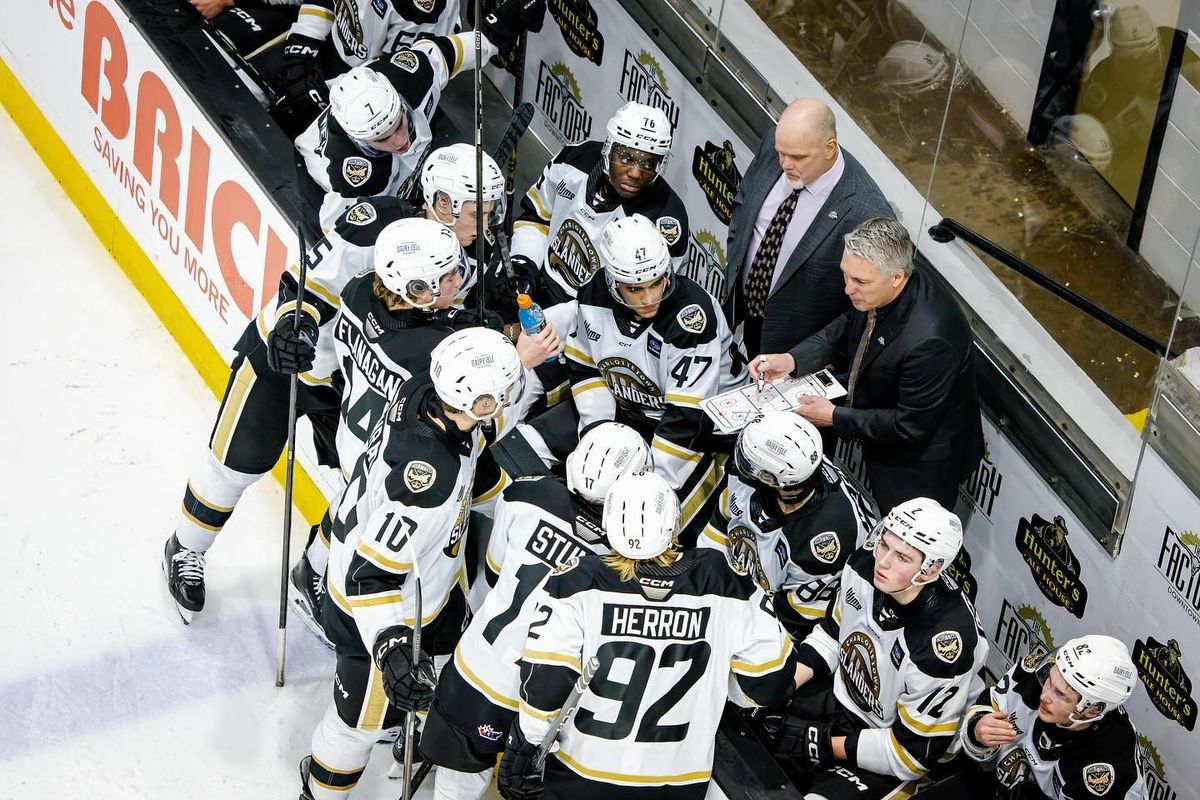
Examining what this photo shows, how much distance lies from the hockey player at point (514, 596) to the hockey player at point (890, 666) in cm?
72

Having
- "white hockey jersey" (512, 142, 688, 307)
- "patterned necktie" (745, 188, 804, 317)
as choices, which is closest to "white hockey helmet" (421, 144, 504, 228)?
"white hockey jersey" (512, 142, 688, 307)

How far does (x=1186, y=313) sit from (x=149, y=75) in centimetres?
362

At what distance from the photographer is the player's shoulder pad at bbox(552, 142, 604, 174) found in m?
5.63

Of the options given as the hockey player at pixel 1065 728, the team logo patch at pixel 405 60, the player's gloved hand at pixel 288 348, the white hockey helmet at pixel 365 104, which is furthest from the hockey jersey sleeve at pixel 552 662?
the team logo patch at pixel 405 60

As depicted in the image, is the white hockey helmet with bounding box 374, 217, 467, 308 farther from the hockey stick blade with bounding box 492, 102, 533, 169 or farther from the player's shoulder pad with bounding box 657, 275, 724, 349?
the hockey stick blade with bounding box 492, 102, 533, 169

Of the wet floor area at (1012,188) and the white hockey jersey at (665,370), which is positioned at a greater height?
the wet floor area at (1012,188)

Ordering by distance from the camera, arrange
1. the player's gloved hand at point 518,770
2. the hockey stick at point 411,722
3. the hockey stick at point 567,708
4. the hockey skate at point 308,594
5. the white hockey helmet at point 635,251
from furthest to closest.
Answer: the hockey skate at point 308,594 < the white hockey helmet at point 635,251 < the hockey stick at point 411,722 < the player's gloved hand at point 518,770 < the hockey stick at point 567,708

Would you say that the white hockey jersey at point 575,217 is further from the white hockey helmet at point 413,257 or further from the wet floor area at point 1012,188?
the white hockey helmet at point 413,257

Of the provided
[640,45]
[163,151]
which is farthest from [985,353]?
[163,151]

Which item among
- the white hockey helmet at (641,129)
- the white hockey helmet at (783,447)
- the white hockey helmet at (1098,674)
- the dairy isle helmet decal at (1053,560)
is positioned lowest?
the dairy isle helmet decal at (1053,560)

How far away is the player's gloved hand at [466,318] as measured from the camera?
474 centimetres

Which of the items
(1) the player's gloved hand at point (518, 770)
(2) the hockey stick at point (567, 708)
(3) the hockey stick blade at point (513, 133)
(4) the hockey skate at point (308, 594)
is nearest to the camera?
(2) the hockey stick at point (567, 708)

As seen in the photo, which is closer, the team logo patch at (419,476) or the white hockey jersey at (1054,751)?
the team logo patch at (419,476)

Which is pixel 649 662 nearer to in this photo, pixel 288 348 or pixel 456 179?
pixel 288 348
